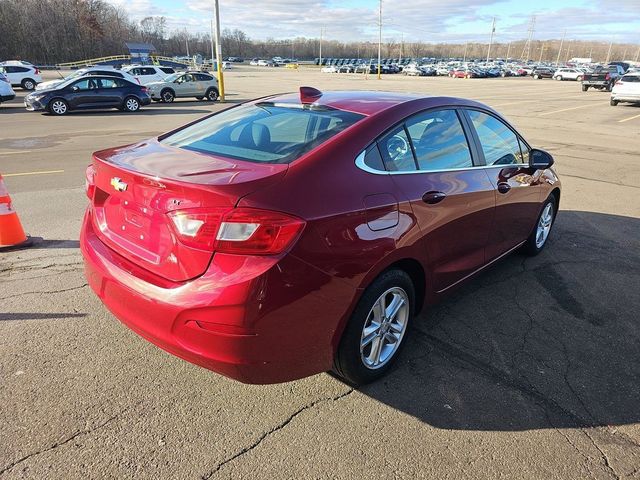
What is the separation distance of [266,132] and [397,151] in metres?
0.86

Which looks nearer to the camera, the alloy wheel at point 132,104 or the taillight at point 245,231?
the taillight at point 245,231

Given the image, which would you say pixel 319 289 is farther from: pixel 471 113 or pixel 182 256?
pixel 471 113

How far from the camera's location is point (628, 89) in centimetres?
2528

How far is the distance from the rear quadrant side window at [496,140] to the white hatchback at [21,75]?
31.6 m

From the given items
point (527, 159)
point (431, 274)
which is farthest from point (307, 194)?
point (527, 159)

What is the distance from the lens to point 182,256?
90.0 inches

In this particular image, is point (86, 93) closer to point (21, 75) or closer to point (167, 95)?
Result: point (167, 95)

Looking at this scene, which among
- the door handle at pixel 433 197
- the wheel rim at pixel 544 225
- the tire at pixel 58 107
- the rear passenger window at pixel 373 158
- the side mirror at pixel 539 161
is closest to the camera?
the rear passenger window at pixel 373 158

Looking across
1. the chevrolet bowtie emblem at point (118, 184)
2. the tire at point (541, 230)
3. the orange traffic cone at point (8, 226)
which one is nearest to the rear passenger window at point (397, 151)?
the chevrolet bowtie emblem at point (118, 184)

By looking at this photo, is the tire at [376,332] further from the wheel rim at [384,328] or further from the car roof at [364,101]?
the car roof at [364,101]

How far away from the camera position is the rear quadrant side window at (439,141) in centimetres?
310

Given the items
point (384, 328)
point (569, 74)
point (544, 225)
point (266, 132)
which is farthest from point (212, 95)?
point (569, 74)

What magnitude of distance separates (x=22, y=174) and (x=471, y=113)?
794 centimetres

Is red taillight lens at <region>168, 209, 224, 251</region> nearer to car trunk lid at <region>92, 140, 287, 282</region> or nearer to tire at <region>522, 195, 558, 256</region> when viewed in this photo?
car trunk lid at <region>92, 140, 287, 282</region>
